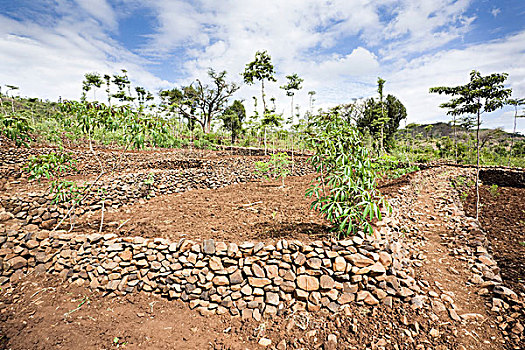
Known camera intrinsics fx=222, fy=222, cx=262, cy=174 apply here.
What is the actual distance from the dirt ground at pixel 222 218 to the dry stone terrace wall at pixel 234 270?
14.5 inches

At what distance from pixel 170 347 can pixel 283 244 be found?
4.85 ft

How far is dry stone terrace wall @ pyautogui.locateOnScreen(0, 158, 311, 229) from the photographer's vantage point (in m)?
4.10

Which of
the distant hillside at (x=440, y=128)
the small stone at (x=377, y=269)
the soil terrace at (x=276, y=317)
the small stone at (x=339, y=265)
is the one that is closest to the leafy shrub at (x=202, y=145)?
the soil terrace at (x=276, y=317)

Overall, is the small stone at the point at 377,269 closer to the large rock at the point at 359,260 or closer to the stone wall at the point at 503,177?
the large rock at the point at 359,260

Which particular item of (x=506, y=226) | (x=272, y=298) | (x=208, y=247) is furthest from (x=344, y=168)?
(x=506, y=226)

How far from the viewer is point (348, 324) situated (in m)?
2.21

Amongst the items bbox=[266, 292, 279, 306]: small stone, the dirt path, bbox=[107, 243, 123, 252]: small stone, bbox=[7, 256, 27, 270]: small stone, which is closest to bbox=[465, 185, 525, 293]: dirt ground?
the dirt path

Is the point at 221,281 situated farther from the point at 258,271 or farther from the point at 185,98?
the point at 185,98

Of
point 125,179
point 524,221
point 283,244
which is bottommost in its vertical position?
point 524,221

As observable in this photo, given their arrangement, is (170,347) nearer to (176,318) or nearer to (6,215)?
(176,318)

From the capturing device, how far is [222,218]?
387 cm

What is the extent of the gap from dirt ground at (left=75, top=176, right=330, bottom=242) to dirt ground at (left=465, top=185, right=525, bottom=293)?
93.7 inches

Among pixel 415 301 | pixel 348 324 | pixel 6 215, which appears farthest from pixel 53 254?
pixel 415 301

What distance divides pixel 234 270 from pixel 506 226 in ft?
15.9
